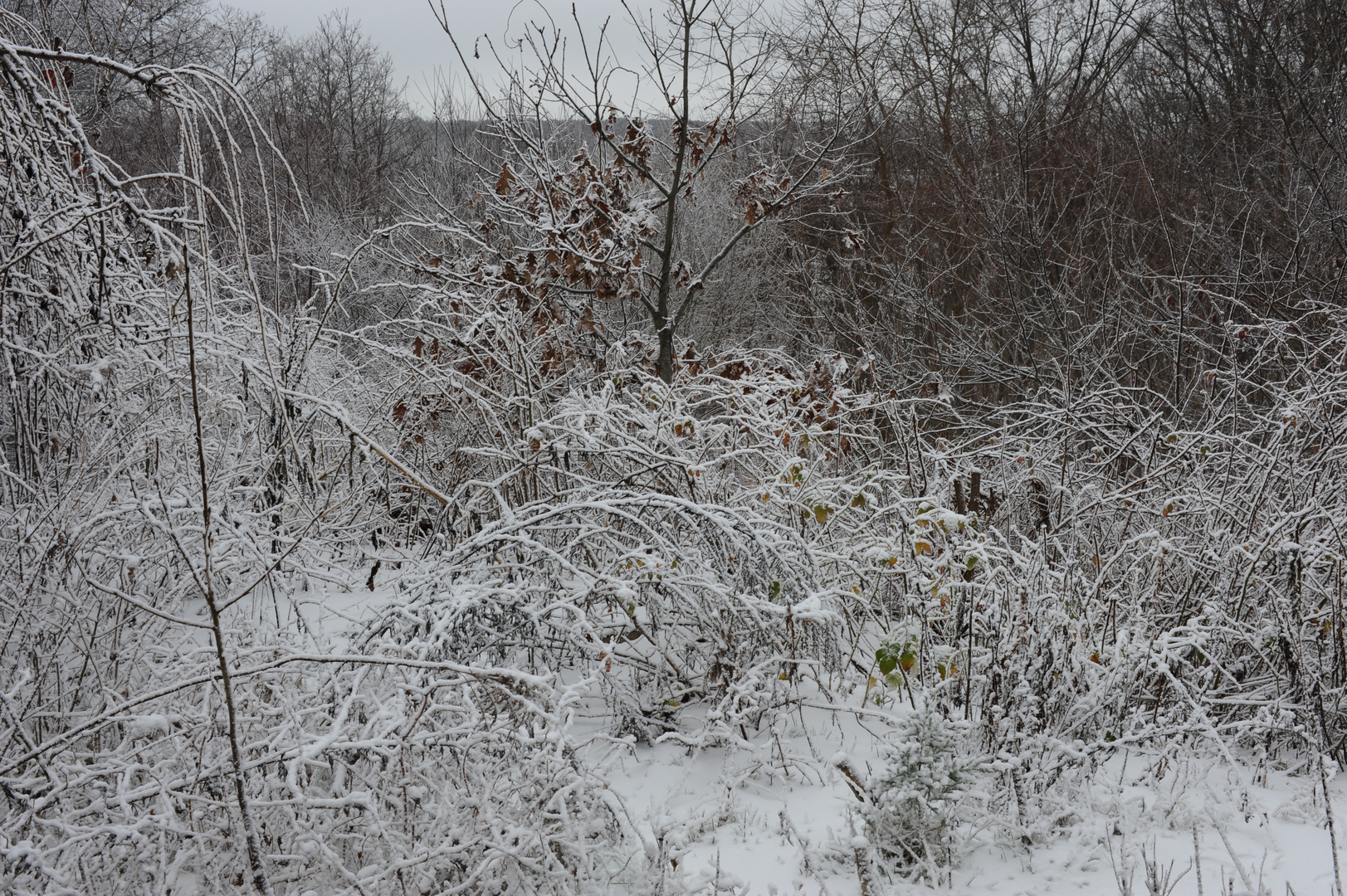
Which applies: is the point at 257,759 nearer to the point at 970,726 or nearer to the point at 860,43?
the point at 970,726

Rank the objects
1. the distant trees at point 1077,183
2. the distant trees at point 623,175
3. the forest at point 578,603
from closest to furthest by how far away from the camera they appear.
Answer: the forest at point 578,603, the distant trees at point 623,175, the distant trees at point 1077,183

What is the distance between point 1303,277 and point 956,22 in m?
5.96

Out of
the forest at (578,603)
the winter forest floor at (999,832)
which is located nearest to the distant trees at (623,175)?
the forest at (578,603)

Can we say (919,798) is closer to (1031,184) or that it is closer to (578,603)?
(578,603)

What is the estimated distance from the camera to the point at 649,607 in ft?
11.3

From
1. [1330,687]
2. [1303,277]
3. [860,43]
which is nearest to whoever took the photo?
[1330,687]

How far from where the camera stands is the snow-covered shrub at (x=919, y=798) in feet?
8.22

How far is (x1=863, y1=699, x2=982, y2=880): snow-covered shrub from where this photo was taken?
Answer: 98.7 inches

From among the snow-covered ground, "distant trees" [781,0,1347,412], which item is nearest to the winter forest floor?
the snow-covered ground

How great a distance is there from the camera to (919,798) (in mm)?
2471

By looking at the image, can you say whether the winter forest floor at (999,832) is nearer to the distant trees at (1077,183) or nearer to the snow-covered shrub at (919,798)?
the snow-covered shrub at (919,798)

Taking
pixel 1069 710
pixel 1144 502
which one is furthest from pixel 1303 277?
pixel 1069 710

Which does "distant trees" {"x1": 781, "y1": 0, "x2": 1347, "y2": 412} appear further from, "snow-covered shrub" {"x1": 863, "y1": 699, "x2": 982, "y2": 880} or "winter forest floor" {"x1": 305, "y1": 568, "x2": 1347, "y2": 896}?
"snow-covered shrub" {"x1": 863, "y1": 699, "x2": 982, "y2": 880}

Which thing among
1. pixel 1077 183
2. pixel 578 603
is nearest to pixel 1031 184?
pixel 1077 183
